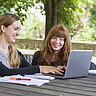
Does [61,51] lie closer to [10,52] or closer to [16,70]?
[10,52]

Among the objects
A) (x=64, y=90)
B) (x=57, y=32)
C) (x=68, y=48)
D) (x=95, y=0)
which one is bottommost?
Result: (x=64, y=90)

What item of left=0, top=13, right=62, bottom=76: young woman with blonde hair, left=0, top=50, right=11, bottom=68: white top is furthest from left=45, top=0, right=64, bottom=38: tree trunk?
left=0, top=50, right=11, bottom=68: white top

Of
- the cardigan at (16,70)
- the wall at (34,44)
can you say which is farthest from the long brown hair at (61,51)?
the wall at (34,44)

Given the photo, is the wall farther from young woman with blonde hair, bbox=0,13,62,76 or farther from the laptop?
the laptop

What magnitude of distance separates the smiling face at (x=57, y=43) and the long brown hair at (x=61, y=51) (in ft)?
0.12

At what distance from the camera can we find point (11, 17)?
2395 mm

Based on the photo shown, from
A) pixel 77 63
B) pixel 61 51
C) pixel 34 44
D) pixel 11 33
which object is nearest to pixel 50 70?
pixel 77 63

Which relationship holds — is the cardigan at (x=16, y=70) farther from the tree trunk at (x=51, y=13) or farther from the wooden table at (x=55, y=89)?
the tree trunk at (x=51, y=13)

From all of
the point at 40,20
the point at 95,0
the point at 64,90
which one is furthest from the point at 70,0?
the point at 95,0

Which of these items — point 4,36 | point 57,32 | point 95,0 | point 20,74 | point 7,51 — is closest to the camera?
point 20,74

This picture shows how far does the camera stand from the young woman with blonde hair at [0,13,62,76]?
2.18 meters

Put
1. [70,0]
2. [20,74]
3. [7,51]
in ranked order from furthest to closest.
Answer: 1. [70,0]
2. [7,51]
3. [20,74]

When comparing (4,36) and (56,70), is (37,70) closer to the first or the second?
(56,70)

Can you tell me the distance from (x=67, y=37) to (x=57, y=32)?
126mm
